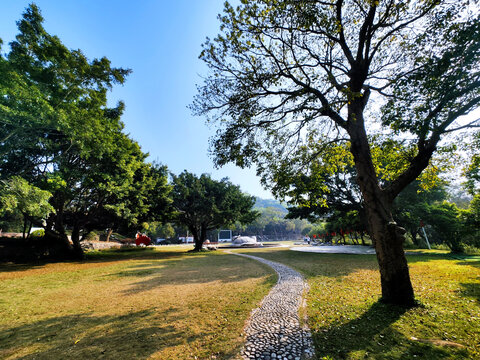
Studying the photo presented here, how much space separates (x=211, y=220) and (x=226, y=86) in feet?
74.1

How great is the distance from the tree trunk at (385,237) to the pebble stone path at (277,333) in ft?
8.32

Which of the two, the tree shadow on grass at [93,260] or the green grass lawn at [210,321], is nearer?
the green grass lawn at [210,321]

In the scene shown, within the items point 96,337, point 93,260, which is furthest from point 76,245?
point 96,337

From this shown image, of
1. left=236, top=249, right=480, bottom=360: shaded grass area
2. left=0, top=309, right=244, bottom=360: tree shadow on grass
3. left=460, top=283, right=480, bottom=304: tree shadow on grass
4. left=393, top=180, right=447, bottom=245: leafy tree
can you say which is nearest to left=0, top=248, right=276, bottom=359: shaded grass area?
left=0, top=309, right=244, bottom=360: tree shadow on grass

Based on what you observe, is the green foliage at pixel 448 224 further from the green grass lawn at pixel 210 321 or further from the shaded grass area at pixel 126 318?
the shaded grass area at pixel 126 318

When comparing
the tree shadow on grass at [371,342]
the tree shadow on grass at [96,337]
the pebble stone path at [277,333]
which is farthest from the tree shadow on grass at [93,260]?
the tree shadow on grass at [371,342]

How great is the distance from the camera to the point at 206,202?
2558 centimetres

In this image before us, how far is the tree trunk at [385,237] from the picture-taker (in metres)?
5.07

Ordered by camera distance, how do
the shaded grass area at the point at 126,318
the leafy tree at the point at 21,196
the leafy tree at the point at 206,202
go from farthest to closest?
the leafy tree at the point at 206,202 < the leafy tree at the point at 21,196 < the shaded grass area at the point at 126,318

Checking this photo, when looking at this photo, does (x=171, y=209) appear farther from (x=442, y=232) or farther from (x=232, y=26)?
(x=442, y=232)

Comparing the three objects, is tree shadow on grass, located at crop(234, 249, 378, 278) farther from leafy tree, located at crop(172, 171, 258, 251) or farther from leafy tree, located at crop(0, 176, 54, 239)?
leafy tree, located at crop(0, 176, 54, 239)

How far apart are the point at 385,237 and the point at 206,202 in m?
22.2

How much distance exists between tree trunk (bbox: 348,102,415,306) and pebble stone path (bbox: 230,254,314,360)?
2.54 metres

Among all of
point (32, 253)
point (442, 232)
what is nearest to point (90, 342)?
point (32, 253)
